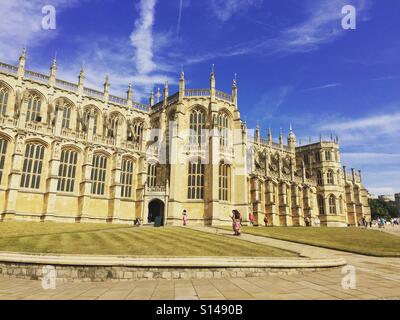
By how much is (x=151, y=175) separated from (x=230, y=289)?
3318 cm

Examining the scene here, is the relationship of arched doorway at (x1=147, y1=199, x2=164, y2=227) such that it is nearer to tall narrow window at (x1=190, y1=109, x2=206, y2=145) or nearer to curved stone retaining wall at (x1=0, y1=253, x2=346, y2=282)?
tall narrow window at (x1=190, y1=109, x2=206, y2=145)

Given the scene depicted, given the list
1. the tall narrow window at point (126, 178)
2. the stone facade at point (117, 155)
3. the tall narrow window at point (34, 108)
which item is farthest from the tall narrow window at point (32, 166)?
the tall narrow window at point (126, 178)

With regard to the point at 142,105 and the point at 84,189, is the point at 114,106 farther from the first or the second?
the point at 84,189

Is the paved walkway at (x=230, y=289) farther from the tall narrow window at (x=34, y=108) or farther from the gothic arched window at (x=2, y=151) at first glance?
the tall narrow window at (x=34, y=108)

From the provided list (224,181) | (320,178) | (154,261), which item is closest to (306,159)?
(320,178)

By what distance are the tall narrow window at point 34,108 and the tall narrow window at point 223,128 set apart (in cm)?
2315

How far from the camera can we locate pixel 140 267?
426 inches

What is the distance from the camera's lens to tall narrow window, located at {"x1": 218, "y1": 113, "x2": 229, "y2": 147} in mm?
40562

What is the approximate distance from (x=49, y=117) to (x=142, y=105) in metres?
14.1

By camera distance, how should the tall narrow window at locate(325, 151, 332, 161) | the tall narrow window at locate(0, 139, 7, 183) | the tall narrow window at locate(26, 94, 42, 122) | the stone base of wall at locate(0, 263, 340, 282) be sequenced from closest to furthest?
the stone base of wall at locate(0, 263, 340, 282), the tall narrow window at locate(0, 139, 7, 183), the tall narrow window at locate(26, 94, 42, 122), the tall narrow window at locate(325, 151, 332, 161)

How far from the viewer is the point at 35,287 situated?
31.8 feet

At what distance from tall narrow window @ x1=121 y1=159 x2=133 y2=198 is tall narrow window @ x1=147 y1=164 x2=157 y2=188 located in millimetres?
2342

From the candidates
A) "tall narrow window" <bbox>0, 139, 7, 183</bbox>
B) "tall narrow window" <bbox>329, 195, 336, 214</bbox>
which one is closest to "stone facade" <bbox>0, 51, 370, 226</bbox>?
"tall narrow window" <bbox>0, 139, 7, 183</bbox>

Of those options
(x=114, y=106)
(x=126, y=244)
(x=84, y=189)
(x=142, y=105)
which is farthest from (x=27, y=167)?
(x=126, y=244)
